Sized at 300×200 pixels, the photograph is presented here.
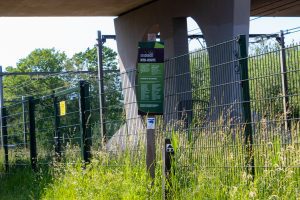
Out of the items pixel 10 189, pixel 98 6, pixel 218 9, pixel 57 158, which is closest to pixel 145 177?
pixel 57 158

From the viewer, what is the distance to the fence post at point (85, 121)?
1065 centimetres

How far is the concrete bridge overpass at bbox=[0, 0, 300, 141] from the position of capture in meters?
18.1

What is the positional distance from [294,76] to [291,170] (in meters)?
1.41

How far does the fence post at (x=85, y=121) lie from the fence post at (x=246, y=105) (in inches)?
157

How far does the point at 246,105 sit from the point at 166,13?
14005 millimetres

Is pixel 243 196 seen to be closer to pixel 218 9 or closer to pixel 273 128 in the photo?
pixel 273 128

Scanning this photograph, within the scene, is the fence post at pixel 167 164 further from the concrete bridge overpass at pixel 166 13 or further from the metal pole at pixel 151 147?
the concrete bridge overpass at pixel 166 13

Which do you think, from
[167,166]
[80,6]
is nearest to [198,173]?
[167,166]

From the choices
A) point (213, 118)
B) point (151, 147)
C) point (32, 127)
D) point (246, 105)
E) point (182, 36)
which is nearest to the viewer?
point (246, 105)

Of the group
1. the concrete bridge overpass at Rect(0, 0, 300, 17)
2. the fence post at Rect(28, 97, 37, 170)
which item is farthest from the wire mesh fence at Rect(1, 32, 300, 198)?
the concrete bridge overpass at Rect(0, 0, 300, 17)

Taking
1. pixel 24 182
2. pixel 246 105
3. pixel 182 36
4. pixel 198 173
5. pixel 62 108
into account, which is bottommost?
pixel 24 182

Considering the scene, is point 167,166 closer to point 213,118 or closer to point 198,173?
point 198,173

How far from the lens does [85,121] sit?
35.3 feet

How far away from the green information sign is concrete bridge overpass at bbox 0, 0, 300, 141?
953 cm
